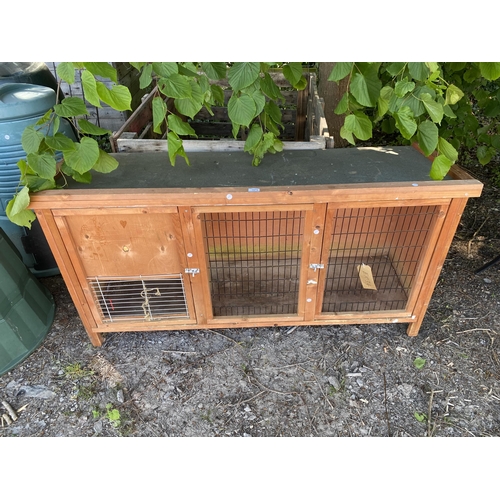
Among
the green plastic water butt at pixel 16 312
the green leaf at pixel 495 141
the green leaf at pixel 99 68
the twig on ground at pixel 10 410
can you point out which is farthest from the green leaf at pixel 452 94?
the twig on ground at pixel 10 410

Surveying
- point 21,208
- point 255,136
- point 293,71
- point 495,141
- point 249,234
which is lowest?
point 249,234

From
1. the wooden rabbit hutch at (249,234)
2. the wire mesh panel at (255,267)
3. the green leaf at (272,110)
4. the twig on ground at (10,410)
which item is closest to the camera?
the wooden rabbit hutch at (249,234)

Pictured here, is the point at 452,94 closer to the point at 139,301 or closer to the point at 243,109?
the point at 243,109

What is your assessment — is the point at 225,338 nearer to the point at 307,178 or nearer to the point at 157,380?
the point at 157,380

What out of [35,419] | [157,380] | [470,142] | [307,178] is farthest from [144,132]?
[470,142]

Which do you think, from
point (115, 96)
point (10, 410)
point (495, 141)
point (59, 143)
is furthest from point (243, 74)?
point (10, 410)

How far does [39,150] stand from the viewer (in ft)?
5.19

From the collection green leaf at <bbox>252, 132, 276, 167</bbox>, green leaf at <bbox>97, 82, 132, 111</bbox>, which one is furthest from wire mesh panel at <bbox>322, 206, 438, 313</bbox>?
green leaf at <bbox>97, 82, 132, 111</bbox>

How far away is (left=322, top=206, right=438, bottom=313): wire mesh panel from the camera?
2.19 meters

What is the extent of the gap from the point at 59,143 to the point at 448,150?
1517 mm

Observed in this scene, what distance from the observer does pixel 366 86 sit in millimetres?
1414

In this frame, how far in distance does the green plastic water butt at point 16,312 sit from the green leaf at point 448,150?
2121 mm

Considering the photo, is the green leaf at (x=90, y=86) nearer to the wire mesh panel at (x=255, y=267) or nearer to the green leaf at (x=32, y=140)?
the green leaf at (x=32, y=140)

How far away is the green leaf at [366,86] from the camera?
1405 mm
